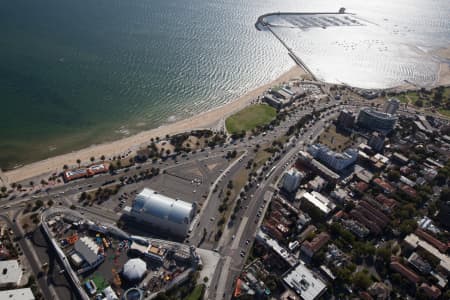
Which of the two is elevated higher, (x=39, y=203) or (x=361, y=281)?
(x=39, y=203)

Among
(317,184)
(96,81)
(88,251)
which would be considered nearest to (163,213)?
(88,251)

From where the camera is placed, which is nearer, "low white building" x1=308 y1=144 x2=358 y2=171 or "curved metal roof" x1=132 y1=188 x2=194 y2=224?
"curved metal roof" x1=132 y1=188 x2=194 y2=224

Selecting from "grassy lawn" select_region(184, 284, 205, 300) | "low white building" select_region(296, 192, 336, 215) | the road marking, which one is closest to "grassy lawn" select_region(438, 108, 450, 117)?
"low white building" select_region(296, 192, 336, 215)

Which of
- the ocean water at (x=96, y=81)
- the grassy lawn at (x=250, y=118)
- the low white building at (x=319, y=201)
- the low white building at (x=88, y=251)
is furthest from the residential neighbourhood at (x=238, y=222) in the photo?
the ocean water at (x=96, y=81)

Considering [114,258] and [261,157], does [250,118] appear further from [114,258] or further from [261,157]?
[114,258]

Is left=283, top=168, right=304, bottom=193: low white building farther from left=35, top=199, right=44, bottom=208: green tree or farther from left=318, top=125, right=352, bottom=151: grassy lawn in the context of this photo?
left=35, top=199, right=44, bottom=208: green tree

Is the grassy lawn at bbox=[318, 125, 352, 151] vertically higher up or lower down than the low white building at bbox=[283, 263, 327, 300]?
higher up
